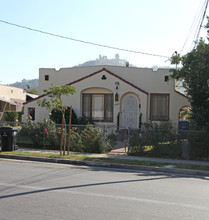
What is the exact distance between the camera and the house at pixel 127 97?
19.6 m

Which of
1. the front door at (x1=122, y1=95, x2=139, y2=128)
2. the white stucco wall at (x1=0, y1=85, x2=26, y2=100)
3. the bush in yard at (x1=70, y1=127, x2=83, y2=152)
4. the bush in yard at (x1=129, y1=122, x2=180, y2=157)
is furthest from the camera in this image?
the white stucco wall at (x1=0, y1=85, x2=26, y2=100)

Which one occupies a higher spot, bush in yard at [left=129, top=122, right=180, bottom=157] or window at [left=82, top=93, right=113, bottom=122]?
window at [left=82, top=93, right=113, bottom=122]

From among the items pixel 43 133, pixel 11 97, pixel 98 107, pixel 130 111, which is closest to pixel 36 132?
pixel 43 133

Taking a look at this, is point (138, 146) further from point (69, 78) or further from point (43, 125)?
point (69, 78)

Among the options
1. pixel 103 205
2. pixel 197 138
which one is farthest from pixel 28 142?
pixel 103 205

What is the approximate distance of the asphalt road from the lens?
5312mm

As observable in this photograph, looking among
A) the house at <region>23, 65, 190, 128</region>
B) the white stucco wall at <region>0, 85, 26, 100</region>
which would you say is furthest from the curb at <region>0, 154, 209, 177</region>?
the white stucco wall at <region>0, 85, 26, 100</region>

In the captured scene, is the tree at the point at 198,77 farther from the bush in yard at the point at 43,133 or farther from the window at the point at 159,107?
the bush in yard at the point at 43,133

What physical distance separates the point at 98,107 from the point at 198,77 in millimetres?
8664

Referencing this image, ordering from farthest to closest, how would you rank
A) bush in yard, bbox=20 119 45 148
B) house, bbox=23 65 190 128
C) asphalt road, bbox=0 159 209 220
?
house, bbox=23 65 190 128, bush in yard, bbox=20 119 45 148, asphalt road, bbox=0 159 209 220

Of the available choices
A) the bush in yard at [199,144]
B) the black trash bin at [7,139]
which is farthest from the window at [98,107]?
the bush in yard at [199,144]

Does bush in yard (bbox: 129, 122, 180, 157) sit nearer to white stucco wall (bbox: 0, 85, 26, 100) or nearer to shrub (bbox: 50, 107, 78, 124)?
shrub (bbox: 50, 107, 78, 124)

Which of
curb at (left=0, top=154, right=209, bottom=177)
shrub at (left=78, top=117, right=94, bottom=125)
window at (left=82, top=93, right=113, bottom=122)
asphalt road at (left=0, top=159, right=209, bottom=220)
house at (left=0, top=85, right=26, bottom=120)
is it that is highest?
house at (left=0, top=85, right=26, bottom=120)

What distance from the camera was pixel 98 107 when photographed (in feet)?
67.5
